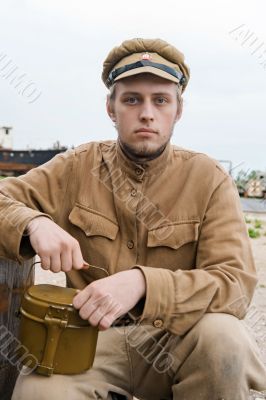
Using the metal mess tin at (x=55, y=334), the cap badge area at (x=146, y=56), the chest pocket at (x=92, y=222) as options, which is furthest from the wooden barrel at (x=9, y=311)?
the cap badge area at (x=146, y=56)

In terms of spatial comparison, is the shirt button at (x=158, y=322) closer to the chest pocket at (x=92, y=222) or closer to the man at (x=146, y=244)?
the man at (x=146, y=244)

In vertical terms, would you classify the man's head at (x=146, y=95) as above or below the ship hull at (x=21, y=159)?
above

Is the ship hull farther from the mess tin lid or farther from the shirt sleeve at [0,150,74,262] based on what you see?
the mess tin lid

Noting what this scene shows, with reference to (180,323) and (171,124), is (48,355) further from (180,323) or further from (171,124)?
(171,124)

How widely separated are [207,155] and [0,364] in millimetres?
1415

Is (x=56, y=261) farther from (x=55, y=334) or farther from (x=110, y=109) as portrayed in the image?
(x=110, y=109)

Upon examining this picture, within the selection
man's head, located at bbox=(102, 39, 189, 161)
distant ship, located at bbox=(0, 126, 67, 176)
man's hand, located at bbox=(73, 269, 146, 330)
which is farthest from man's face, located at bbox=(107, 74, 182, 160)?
distant ship, located at bbox=(0, 126, 67, 176)

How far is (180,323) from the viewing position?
2.26 metres

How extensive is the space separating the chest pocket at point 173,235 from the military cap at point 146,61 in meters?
0.66

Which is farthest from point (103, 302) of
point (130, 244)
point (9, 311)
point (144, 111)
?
point (144, 111)

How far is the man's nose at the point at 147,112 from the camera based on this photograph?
2.53m

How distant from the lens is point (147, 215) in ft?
8.64

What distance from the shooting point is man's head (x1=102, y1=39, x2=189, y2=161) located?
2.57 metres

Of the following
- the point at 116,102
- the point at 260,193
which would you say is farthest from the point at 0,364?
the point at 260,193
